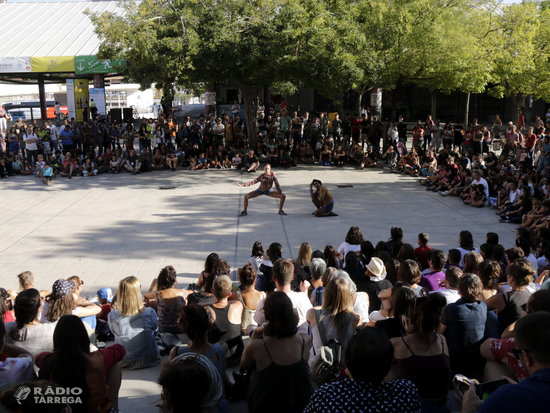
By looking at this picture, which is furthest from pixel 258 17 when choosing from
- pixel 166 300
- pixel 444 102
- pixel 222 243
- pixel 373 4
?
pixel 444 102

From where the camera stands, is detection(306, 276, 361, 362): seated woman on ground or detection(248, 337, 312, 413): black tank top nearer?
detection(248, 337, 312, 413): black tank top

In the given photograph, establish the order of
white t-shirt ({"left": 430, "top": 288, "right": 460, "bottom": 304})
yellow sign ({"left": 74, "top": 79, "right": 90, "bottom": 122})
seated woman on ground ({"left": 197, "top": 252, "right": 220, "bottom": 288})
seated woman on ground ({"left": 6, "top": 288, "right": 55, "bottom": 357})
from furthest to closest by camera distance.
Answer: yellow sign ({"left": 74, "top": 79, "right": 90, "bottom": 122}), seated woman on ground ({"left": 197, "top": 252, "right": 220, "bottom": 288}), white t-shirt ({"left": 430, "top": 288, "right": 460, "bottom": 304}), seated woman on ground ({"left": 6, "top": 288, "right": 55, "bottom": 357})

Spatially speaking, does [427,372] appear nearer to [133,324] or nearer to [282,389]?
[282,389]

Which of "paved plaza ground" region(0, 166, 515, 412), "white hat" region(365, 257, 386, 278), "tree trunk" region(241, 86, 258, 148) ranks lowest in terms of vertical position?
"paved plaza ground" region(0, 166, 515, 412)

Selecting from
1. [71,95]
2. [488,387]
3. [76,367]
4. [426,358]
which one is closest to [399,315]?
[426,358]

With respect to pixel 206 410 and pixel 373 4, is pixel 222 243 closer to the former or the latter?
pixel 206 410

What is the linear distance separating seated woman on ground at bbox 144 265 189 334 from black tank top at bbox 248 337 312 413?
2.61 m

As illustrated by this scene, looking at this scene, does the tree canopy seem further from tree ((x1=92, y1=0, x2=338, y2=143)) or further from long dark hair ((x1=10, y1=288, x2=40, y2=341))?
long dark hair ((x1=10, y1=288, x2=40, y2=341))

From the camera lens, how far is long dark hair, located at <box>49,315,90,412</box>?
3340mm

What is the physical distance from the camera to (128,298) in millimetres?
5562

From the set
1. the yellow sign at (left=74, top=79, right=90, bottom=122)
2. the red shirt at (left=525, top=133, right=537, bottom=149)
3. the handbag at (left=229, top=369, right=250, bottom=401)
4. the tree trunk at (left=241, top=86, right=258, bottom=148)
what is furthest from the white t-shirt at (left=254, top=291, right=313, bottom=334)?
the yellow sign at (left=74, top=79, right=90, bottom=122)

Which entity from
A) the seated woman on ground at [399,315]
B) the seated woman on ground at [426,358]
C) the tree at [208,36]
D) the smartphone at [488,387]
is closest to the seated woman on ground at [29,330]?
the seated woman on ground at [399,315]

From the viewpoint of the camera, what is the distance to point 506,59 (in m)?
23.2

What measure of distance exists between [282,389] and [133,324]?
93.8 inches
